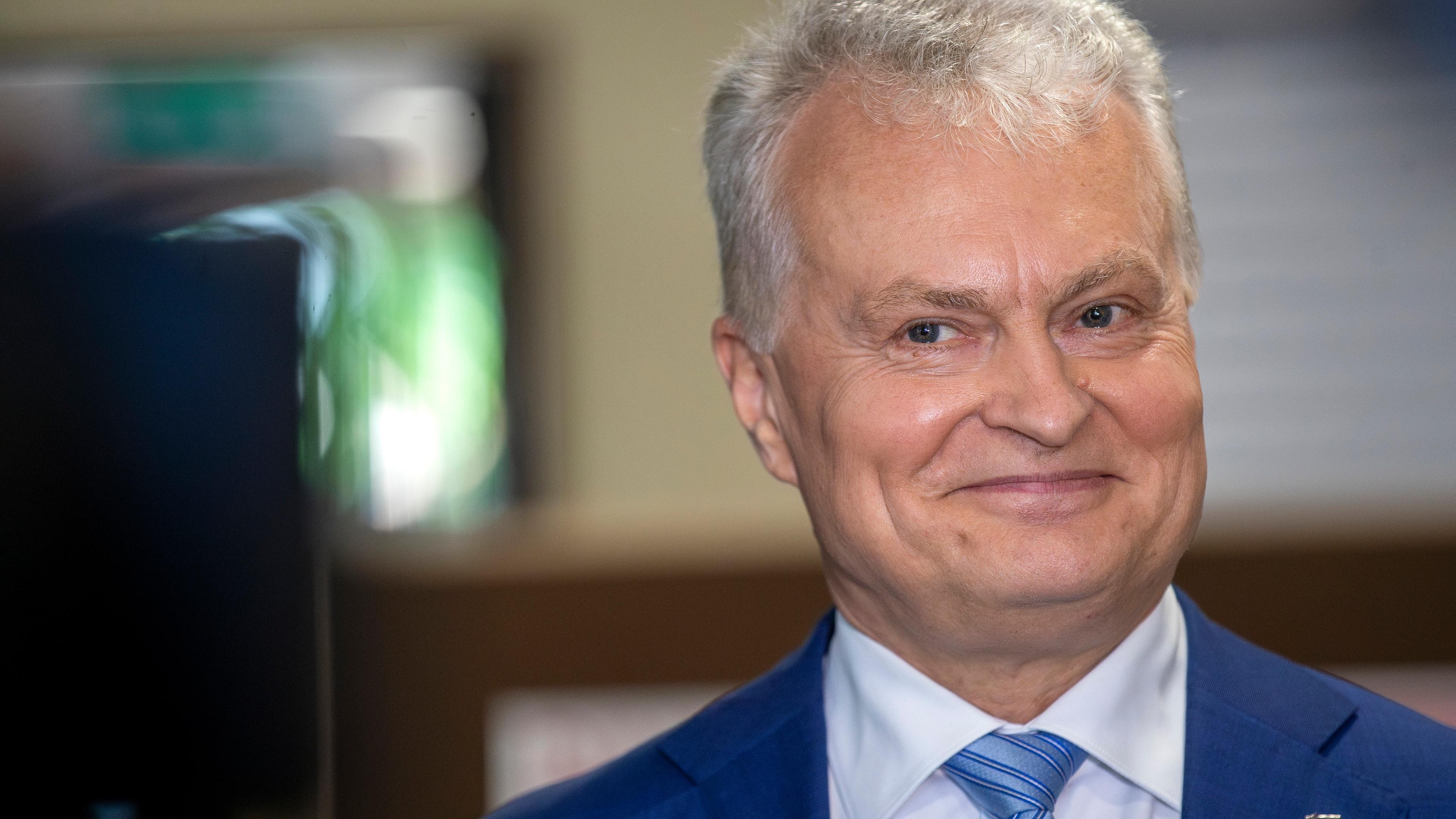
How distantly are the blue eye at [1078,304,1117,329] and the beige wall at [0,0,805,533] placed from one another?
2.32m

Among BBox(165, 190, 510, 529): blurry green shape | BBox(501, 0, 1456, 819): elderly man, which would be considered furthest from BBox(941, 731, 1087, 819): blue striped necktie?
BBox(165, 190, 510, 529): blurry green shape

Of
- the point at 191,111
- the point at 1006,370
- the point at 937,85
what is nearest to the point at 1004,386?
the point at 1006,370

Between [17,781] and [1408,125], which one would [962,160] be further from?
[1408,125]

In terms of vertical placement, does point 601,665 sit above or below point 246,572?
below

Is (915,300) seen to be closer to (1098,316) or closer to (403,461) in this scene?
(1098,316)

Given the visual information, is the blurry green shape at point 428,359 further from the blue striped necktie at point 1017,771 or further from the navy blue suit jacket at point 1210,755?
the blue striped necktie at point 1017,771

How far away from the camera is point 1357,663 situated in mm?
2826

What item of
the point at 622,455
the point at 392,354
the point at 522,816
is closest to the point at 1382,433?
the point at 622,455

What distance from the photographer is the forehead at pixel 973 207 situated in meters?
1.13

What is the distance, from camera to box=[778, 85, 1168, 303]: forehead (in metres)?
1.13

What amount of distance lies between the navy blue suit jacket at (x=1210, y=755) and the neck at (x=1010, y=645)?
11cm

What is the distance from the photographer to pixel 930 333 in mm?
1181

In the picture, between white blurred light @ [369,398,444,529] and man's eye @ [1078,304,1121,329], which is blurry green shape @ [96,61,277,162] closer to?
white blurred light @ [369,398,444,529]

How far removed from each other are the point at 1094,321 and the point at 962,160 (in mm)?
172
